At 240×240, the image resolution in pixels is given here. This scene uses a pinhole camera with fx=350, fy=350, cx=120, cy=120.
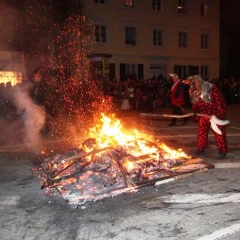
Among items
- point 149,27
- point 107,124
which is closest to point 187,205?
point 107,124

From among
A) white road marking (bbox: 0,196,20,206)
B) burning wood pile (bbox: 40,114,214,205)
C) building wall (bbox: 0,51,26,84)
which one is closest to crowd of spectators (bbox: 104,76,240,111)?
building wall (bbox: 0,51,26,84)

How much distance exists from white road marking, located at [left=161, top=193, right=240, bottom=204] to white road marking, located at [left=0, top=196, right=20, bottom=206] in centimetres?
206

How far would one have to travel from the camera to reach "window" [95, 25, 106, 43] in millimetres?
25125

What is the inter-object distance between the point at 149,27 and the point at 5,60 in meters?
13.1

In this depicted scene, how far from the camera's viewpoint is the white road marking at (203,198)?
469 cm

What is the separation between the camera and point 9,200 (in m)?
4.96

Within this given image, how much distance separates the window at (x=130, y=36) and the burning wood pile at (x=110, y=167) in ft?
70.0

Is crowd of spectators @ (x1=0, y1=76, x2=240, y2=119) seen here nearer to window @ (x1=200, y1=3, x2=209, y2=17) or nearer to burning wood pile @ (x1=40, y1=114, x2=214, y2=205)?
burning wood pile @ (x1=40, y1=114, x2=214, y2=205)

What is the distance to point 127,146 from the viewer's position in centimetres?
609

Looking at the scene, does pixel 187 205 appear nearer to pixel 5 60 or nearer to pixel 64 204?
pixel 64 204

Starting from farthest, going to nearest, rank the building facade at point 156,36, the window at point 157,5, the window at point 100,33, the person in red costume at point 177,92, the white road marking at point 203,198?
the window at point 157,5
the building facade at point 156,36
the window at point 100,33
the person in red costume at point 177,92
the white road marking at point 203,198

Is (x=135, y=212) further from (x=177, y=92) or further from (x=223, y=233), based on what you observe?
(x=177, y=92)

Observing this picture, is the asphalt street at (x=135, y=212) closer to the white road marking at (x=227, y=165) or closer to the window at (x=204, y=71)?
the white road marking at (x=227, y=165)

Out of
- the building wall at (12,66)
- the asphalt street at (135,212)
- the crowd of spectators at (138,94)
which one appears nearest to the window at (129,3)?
the crowd of spectators at (138,94)
